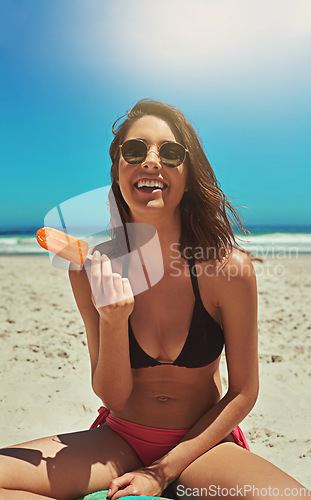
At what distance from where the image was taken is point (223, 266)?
1.94 m

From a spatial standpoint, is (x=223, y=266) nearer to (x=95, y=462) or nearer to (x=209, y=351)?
(x=209, y=351)

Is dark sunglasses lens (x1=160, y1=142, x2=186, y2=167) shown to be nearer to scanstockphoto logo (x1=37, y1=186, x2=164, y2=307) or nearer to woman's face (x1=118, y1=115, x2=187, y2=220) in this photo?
woman's face (x1=118, y1=115, x2=187, y2=220)

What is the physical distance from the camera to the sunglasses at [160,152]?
1.90 metres

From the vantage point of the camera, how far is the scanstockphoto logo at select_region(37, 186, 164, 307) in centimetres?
178

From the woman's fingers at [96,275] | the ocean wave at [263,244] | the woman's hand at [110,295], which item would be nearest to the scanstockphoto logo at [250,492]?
the woman's hand at [110,295]

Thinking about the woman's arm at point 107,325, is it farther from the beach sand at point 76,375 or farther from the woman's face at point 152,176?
the beach sand at point 76,375

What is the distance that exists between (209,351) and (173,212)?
0.69 metres

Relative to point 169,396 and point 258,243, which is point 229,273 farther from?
point 258,243

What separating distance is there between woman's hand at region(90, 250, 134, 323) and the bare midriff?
0.40 m

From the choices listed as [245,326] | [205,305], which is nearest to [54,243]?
[205,305]

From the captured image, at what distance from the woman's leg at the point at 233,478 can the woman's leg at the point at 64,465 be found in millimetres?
310

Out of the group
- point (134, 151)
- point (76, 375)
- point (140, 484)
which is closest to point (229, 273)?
point (134, 151)

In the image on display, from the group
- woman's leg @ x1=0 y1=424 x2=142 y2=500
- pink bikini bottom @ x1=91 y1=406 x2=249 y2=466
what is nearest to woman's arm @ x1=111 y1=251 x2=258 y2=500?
pink bikini bottom @ x1=91 y1=406 x2=249 y2=466

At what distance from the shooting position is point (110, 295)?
1699mm
